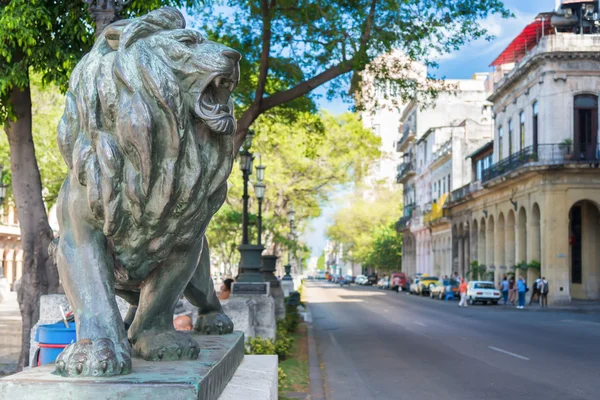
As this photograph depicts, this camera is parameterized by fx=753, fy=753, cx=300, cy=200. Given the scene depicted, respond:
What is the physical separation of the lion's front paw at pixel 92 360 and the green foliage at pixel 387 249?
85.5 m

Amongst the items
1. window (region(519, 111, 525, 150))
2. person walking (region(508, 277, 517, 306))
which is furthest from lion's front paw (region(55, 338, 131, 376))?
window (region(519, 111, 525, 150))

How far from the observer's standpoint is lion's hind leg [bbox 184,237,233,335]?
309cm

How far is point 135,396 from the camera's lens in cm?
194

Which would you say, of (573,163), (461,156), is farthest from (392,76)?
(461,156)

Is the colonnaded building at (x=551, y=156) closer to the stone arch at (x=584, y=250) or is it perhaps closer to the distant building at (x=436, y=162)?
the stone arch at (x=584, y=250)

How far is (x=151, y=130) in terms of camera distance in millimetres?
2141

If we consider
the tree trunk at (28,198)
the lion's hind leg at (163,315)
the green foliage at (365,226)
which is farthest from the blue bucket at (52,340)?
the green foliage at (365,226)

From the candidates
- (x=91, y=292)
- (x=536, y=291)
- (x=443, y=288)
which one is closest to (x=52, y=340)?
(x=91, y=292)

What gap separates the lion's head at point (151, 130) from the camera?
7.10ft

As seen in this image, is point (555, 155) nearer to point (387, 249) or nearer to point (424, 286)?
point (424, 286)

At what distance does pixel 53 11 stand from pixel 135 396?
8.56 metres

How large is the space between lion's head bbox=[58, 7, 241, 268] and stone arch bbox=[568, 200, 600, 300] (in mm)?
39495

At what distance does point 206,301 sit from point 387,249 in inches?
3338

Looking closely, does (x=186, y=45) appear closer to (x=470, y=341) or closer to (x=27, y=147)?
(x=27, y=147)
